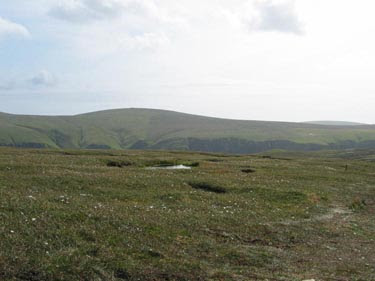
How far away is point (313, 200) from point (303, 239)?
13455 mm

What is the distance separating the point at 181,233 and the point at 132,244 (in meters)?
3.71

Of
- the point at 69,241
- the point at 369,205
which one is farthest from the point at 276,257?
the point at 369,205

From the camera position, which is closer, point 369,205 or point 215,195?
point 215,195

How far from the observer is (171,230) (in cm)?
2270

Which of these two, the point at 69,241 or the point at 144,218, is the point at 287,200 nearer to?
the point at 144,218

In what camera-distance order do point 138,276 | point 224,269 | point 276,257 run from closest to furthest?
point 138,276 < point 224,269 < point 276,257

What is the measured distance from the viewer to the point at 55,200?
2552cm

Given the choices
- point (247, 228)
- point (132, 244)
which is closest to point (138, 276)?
point (132, 244)

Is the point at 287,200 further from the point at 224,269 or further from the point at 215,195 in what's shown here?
the point at 224,269

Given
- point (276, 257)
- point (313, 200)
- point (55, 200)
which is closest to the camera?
point (276, 257)

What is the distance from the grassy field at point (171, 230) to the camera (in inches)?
680

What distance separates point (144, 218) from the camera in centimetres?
2377

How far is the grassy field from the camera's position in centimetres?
1727

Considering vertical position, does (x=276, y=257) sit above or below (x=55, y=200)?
below
